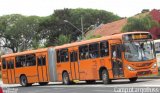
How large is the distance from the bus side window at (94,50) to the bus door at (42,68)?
681cm

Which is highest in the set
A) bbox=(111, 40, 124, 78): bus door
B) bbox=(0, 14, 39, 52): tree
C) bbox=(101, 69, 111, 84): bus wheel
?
bbox=(0, 14, 39, 52): tree

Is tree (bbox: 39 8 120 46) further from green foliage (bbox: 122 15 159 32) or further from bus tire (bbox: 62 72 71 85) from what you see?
bus tire (bbox: 62 72 71 85)

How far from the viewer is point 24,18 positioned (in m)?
106

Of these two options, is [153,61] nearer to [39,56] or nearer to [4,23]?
[39,56]

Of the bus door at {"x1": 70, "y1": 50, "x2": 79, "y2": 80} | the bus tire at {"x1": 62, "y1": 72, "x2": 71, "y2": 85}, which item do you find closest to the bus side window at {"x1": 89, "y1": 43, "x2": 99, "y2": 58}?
the bus door at {"x1": 70, "y1": 50, "x2": 79, "y2": 80}

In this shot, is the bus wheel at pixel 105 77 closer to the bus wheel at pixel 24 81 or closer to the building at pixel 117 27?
the bus wheel at pixel 24 81

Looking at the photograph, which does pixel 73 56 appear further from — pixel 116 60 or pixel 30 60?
pixel 30 60

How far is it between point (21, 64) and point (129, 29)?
20.1m

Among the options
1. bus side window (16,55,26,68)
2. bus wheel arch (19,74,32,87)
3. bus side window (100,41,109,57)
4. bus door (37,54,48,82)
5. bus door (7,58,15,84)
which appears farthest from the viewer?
bus door (7,58,15,84)

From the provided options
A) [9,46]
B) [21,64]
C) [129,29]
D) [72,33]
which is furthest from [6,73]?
[9,46]

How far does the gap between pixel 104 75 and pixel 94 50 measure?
1.72 metres

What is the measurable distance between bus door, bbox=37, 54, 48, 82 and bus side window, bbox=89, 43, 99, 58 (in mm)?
6814

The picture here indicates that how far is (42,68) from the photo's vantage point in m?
34.6

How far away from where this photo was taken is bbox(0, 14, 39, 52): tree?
10019 centimetres
